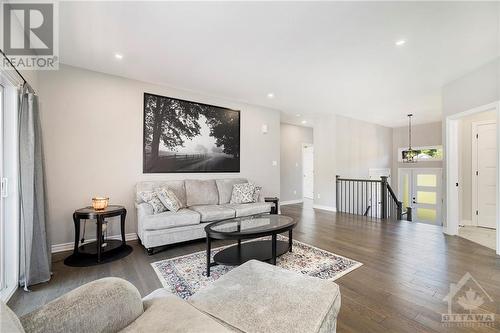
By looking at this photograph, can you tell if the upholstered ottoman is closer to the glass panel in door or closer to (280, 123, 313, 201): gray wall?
A: (280, 123, 313, 201): gray wall

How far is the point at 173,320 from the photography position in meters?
1.02

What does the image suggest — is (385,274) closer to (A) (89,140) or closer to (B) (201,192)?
(B) (201,192)

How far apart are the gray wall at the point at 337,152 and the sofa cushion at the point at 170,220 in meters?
4.15

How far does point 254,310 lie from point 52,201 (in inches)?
135

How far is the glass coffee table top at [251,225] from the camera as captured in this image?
8.17 feet

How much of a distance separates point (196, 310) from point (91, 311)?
Answer: 1.46ft

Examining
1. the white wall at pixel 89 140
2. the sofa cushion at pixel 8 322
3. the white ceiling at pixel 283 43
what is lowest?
the sofa cushion at pixel 8 322

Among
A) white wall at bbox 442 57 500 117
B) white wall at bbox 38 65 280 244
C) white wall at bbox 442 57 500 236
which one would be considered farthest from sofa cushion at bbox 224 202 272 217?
white wall at bbox 442 57 500 117

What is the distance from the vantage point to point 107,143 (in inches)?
139

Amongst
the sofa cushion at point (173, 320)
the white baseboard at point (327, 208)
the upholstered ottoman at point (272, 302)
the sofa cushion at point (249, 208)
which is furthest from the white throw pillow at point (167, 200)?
the white baseboard at point (327, 208)

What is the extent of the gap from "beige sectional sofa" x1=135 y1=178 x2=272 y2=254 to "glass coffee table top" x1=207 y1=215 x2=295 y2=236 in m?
0.67

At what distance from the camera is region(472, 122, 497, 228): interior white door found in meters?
4.35

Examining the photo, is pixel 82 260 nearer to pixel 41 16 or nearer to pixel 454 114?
pixel 41 16

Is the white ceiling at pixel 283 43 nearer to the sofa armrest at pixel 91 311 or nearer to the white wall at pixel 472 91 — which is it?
the white wall at pixel 472 91
